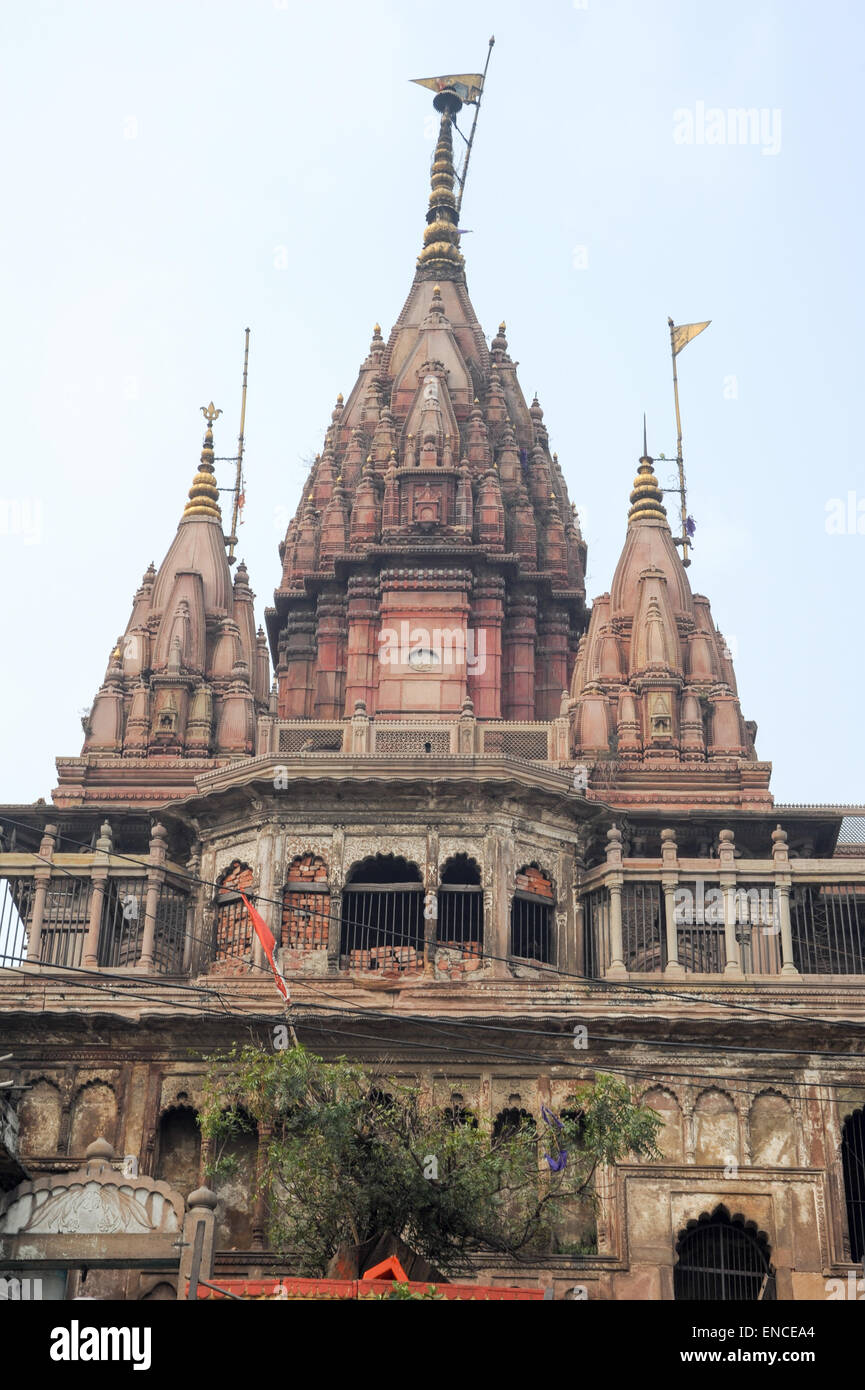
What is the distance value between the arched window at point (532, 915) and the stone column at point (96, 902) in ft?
21.3

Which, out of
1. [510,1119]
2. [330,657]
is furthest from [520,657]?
[510,1119]

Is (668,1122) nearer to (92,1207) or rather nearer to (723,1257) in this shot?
(723,1257)

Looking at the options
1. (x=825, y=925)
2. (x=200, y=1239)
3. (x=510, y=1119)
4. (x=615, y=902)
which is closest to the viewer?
(x=200, y=1239)

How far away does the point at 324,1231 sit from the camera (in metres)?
21.8

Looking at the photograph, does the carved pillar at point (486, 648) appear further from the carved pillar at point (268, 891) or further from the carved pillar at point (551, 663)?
the carved pillar at point (268, 891)

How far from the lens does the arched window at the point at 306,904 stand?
3069 centimetres

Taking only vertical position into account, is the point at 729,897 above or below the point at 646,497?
below

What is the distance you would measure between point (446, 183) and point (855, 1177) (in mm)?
30837

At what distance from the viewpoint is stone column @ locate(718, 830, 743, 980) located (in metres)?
29.6

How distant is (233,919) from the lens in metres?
31.7

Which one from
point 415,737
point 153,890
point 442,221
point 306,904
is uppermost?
point 442,221
